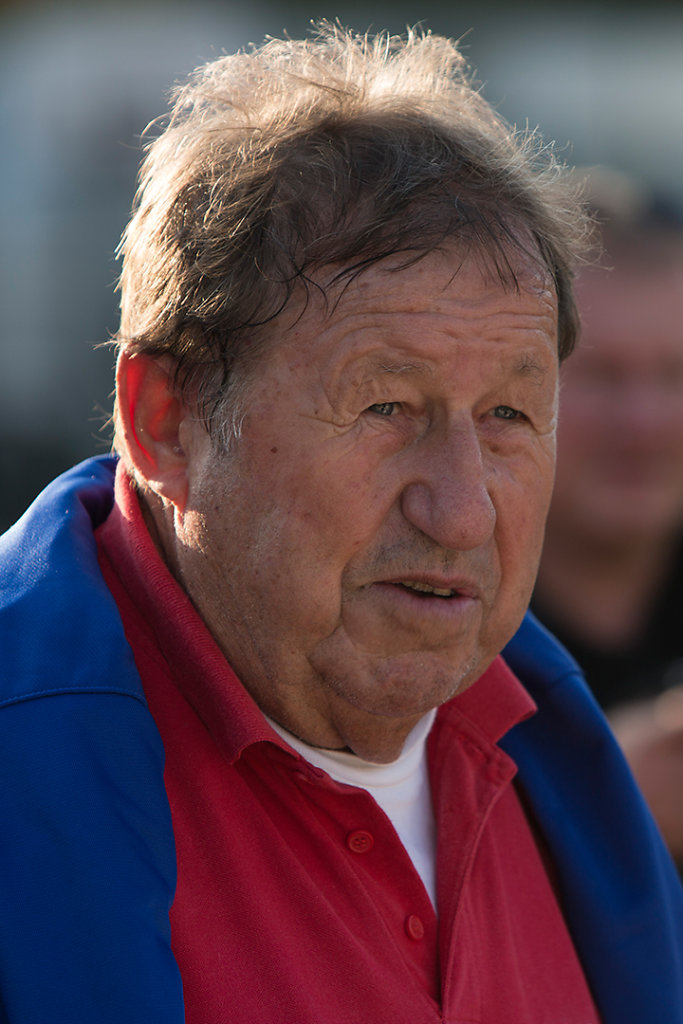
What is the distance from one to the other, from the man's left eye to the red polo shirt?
1.77 ft

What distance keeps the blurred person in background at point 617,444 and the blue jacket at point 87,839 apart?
1.34m

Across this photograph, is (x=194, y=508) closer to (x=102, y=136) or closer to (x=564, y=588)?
(x=564, y=588)

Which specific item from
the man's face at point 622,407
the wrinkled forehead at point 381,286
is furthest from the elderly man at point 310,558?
the man's face at point 622,407

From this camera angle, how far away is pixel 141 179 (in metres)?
1.81

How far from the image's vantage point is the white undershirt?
1669mm

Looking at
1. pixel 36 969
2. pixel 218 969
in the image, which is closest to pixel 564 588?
pixel 218 969

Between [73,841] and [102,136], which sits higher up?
[102,136]

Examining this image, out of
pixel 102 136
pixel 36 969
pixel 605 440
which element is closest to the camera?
pixel 36 969

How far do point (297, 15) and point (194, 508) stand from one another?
191 inches

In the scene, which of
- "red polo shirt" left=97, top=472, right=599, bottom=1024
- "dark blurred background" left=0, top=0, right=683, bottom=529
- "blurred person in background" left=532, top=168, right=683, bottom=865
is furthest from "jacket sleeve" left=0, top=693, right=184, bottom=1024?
"dark blurred background" left=0, top=0, right=683, bottom=529

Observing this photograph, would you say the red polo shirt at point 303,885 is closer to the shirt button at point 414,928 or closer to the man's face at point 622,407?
the shirt button at point 414,928

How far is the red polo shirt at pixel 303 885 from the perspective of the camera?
1.40m

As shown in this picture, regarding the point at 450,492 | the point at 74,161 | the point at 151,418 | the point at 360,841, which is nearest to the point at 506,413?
the point at 450,492

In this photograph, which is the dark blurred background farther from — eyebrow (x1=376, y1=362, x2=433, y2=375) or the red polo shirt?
eyebrow (x1=376, y1=362, x2=433, y2=375)
